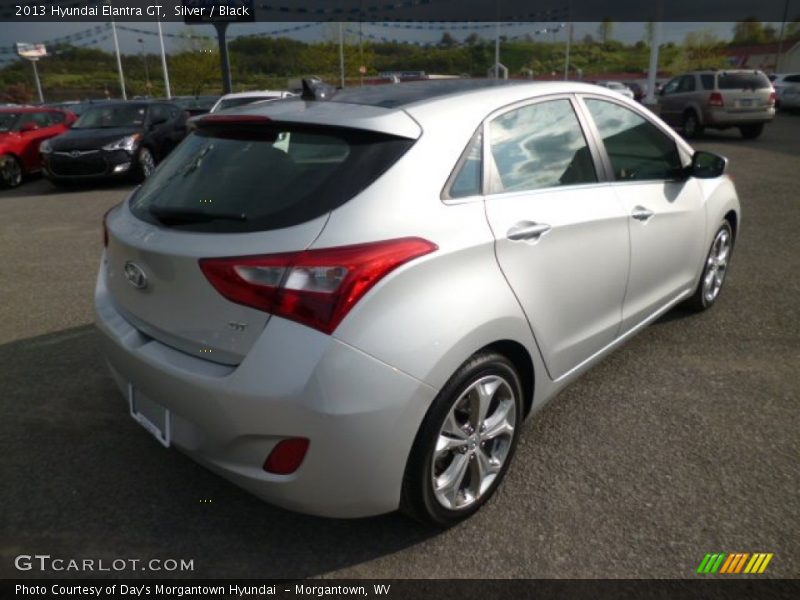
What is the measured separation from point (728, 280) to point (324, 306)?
4.48 m

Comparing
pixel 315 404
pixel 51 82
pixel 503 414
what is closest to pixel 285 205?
pixel 315 404

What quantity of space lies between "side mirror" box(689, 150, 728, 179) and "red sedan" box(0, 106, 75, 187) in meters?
11.8

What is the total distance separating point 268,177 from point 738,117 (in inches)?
648

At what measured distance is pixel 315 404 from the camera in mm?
1774

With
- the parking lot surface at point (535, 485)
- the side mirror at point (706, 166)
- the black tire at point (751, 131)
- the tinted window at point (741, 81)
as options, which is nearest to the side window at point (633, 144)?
the side mirror at point (706, 166)

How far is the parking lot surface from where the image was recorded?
7.11 feet

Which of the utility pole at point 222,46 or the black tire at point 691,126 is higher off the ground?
the utility pole at point 222,46

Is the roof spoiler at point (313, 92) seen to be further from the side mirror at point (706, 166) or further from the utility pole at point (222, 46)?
the utility pole at point (222, 46)

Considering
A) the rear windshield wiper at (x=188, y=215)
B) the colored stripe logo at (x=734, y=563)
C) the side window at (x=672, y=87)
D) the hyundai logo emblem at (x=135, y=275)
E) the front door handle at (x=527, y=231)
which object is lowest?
the side window at (x=672, y=87)

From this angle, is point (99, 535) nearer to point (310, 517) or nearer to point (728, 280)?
point (310, 517)

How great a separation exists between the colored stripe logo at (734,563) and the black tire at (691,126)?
53.3ft

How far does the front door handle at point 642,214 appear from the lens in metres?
3.00

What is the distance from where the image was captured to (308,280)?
1.81 m

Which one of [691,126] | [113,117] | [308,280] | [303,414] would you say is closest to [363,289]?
[308,280]
